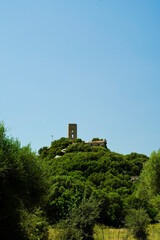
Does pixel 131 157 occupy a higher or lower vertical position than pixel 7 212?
higher

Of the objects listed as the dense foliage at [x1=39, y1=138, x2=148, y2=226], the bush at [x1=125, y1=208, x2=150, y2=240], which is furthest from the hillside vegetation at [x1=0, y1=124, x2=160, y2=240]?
the bush at [x1=125, y1=208, x2=150, y2=240]

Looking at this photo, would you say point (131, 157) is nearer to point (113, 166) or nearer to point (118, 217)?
point (113, 166)

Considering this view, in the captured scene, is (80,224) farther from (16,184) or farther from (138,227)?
(138,227)

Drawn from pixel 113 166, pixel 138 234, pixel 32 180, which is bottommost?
pixel 138 234

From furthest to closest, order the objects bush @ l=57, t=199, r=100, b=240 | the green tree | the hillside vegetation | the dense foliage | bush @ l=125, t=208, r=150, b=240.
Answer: the dense foliage < bush @ l=125, t=208, r=150, b=240 < bush @ l=57, t=199, r=100, b=240 < the hillside vegetation < the green tree

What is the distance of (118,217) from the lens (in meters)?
40.7

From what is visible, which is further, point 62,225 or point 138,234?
point 138,234

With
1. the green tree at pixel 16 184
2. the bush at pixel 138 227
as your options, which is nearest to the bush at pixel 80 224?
the green tree at pixel 16 184

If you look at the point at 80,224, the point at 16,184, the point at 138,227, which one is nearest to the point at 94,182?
the point at 138,227

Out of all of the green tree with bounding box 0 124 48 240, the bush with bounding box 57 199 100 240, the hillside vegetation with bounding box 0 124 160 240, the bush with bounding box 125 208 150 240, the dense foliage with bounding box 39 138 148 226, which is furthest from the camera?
the dense foliage with bounding box 39 138 148 226

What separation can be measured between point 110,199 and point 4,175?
90.4 feet

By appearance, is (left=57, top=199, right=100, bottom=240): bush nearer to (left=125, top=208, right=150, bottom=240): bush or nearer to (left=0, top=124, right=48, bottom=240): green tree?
(left=0, top=124, right=48, bottom=240): green tree

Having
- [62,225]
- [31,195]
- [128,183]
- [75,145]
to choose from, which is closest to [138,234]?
[62,225]

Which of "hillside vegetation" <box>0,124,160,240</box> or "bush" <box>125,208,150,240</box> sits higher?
"hillside vegetation" <box>0,124,160,240</box>
